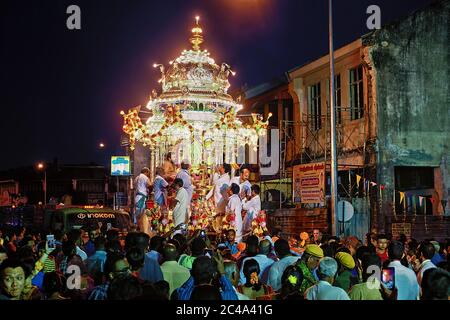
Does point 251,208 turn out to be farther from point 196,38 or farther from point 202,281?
point 202,281

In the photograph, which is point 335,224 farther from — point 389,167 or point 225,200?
point 389,167

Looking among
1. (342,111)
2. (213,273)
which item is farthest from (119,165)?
(213,273)

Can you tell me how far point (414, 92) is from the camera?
928 inches

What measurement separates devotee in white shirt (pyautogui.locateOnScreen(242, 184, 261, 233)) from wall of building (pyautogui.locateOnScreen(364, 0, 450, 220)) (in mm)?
6950

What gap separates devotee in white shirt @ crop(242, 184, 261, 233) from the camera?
1714 cm

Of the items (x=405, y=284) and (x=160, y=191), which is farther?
(x=160, y=191)

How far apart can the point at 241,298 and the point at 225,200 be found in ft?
38.3

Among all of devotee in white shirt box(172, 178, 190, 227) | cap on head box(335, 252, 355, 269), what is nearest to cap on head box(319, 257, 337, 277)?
cap on head box(335, 252, 355, 269)

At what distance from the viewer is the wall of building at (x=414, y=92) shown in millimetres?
22742

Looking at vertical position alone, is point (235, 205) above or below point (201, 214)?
above

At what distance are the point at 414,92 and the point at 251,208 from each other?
989cm

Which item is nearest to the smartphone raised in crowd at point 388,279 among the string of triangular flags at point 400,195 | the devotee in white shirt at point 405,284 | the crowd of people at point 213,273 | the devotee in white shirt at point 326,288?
the crowd of people at point 213,273

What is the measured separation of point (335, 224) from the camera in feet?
57.8
